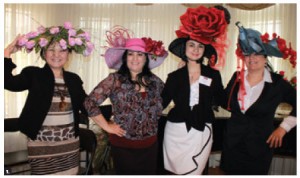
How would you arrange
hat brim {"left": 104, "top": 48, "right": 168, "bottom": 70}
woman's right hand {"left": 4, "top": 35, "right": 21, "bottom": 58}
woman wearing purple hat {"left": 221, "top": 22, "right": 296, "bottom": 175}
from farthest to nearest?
1. hat brim {"left": 104, "top": 48, "right": 168, "bottom": 70}
2. woman wearing purple hat {"left": 221, "top": 22, "right": 296, "bottom": 175}
3. woman's right hand {"left": 4, "top": 35, "right": 21, "bottom": 58}

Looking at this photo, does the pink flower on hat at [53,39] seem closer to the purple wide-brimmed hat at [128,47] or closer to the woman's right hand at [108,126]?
the purple wide-brimmed hat at [128,47]

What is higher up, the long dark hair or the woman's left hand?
the long dark hair

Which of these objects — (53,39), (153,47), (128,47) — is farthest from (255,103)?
(53,39)

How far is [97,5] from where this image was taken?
4.75 m

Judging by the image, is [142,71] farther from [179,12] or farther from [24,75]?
[179,12]

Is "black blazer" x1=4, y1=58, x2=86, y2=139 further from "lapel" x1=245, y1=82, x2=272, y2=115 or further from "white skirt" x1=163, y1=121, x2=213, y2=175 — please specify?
"lapel" x1=245, y1=82, x2=272, y2=115

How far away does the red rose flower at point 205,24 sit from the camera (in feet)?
6.97

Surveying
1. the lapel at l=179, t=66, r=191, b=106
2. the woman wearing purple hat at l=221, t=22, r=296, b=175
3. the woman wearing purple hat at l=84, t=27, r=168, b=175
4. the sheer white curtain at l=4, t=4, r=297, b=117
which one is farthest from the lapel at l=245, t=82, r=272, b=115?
the sheer white curtain at l=4, t=4, r=297, b=117

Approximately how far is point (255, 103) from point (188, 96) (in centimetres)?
46

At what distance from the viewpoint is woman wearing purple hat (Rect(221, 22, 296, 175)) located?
2.16m

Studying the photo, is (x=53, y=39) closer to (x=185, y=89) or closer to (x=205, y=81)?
(x=185, y=89)

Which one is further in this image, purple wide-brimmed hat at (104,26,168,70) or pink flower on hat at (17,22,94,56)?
purple wide-brimmed hat at (104,26,168,70)

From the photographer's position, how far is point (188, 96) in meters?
2.25

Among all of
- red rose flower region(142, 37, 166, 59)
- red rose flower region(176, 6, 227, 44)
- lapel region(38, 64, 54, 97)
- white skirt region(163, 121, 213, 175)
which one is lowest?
white skirt region(163, 121, 213, 175)
